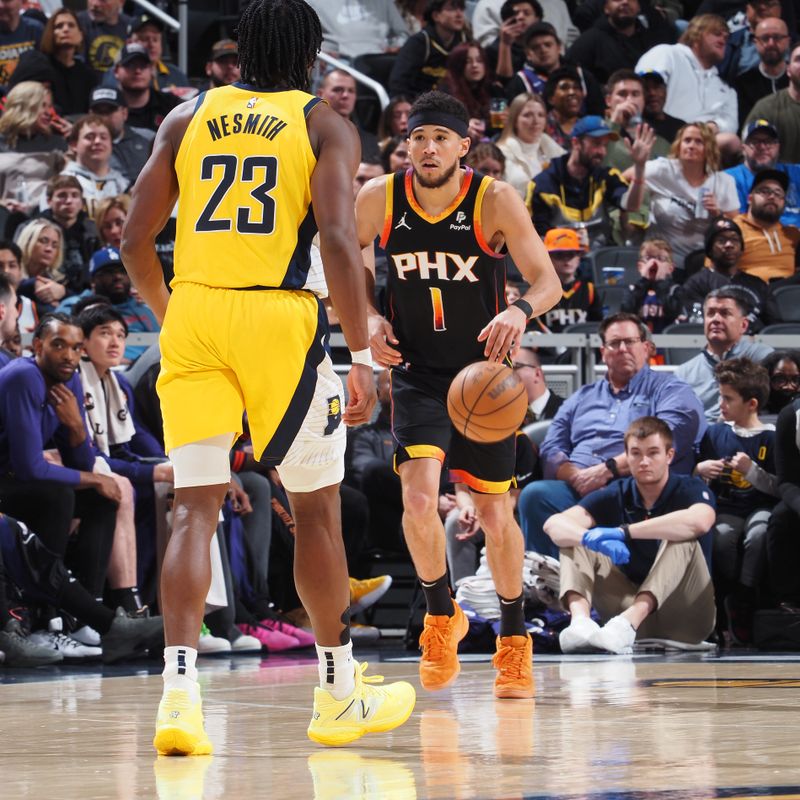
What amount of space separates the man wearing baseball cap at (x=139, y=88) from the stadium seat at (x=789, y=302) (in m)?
5.36

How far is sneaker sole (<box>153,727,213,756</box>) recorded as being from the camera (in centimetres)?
371

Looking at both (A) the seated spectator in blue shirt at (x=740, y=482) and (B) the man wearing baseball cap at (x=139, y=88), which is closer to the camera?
(A) the seated spectator in blue shirt at (x=740, y=482)

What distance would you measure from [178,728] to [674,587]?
4.80 metres

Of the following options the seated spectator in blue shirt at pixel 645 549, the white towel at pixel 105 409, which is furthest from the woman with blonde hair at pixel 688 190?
the white towel at pixel 105 409

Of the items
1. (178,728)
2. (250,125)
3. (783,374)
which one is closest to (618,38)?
(783,374)

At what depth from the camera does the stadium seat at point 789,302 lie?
410 inches

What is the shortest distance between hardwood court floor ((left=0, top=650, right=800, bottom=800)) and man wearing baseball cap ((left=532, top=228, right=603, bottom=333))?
4444mm

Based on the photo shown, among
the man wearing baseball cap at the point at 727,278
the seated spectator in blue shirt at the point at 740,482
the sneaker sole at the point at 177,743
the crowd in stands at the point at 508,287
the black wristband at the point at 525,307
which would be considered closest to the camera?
the sneaker sole at the point at 177,743

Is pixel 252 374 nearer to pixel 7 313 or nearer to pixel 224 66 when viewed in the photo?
pixel 7 313

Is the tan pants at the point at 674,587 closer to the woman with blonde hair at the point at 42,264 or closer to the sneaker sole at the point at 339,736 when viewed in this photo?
the woman with blonde hair at the point at 42,264

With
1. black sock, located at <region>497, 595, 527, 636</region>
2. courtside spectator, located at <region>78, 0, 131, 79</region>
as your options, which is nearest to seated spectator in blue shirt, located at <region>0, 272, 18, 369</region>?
black sock, located at <region>497, 595, 527, 636</region>

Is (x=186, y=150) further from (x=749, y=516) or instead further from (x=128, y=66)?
(x=128, y=66)

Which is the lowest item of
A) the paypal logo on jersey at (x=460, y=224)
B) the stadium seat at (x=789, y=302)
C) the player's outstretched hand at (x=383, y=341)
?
the stadium seat at (x=789, y=302)

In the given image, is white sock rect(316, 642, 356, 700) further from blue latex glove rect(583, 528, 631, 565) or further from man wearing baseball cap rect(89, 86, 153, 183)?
man wearing baseball cap rect(89, 86, 153, 183)
